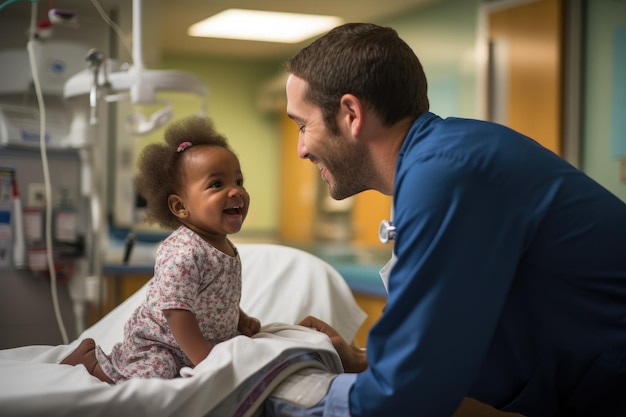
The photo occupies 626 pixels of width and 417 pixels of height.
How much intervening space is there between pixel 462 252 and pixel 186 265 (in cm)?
42

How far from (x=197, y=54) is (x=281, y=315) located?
6291 millimetres

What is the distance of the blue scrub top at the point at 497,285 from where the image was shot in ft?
3.10

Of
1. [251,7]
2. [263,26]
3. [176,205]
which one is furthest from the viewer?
[263,26]

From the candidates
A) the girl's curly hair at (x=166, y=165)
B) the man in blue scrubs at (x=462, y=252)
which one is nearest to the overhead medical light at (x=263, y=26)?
the girl's curly hair at (x=166, y=165)

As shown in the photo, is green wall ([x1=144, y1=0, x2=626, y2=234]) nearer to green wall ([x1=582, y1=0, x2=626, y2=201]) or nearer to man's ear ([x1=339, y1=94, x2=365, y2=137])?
green wall ([x1=582, y1=0, x2=626, y2=201])

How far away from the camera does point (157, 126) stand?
7.03 feet

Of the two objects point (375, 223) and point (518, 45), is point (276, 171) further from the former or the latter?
point (518, 45)

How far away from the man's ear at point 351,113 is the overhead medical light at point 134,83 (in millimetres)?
838

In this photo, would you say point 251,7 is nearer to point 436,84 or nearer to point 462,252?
point 436,84

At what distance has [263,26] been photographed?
6.08m

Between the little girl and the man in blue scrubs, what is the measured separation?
0.16 metres

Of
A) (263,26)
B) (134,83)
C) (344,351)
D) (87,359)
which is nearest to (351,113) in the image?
(344,351)

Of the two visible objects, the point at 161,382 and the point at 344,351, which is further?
the point at 344,351

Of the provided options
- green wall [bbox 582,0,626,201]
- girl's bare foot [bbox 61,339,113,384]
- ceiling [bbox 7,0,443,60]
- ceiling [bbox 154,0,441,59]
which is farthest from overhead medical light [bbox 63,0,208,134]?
ceiling [bbox 154,0,441,59]
